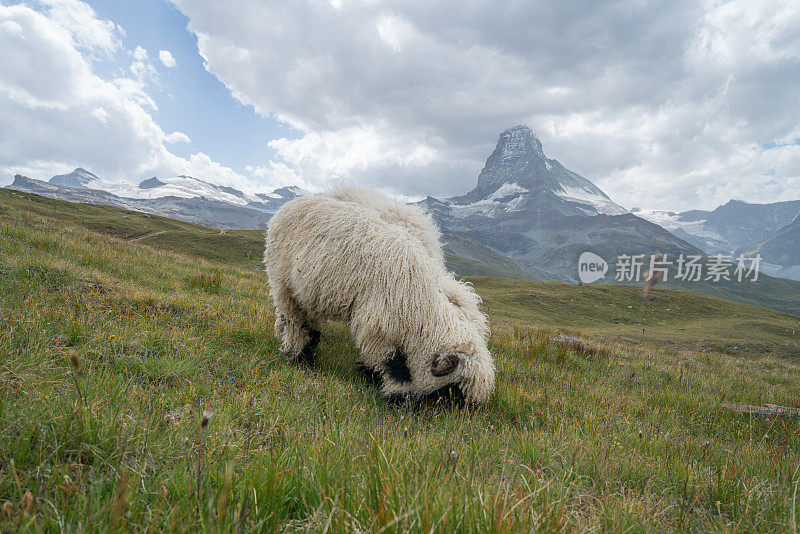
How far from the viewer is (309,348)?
5.91m

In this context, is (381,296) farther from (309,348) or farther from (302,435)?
(302,435)

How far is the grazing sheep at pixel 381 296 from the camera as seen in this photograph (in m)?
4.52

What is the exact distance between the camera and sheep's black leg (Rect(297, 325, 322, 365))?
579cm

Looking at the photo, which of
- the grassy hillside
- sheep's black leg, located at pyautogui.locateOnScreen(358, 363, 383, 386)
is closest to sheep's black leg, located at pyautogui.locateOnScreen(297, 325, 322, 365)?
the grassy hillside

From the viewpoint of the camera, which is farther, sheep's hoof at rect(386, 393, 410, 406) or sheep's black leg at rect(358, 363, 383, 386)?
sheep's black leg at rect(358, 363, 383, 386)

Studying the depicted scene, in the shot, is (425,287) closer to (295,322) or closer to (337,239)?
(337,239)

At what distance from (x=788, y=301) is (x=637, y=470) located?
11089 inches

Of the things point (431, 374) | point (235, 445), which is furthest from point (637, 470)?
point (235, 445)

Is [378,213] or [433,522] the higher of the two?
[378,213]

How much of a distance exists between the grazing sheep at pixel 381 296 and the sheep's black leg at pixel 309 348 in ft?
0.05

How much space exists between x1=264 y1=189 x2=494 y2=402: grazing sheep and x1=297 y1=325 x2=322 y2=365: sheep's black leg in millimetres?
16

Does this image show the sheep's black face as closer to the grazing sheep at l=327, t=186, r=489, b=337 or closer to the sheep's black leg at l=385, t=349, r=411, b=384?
the sheep's black leg at l=385, t=349, r=411, b=384

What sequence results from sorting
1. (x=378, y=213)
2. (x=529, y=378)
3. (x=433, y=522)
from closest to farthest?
(x=433, y=522) → (x=378, y=213) → (x=529, y=378)

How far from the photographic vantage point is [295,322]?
5.88 m
